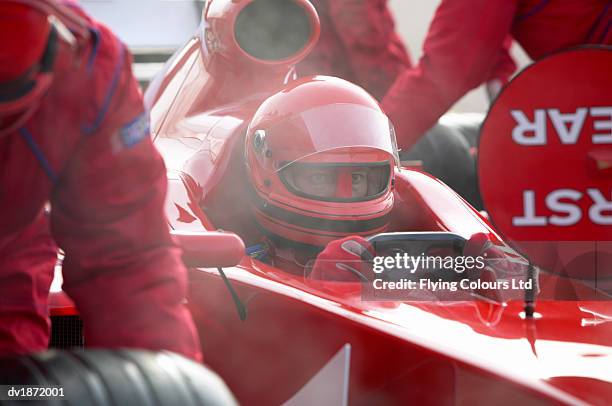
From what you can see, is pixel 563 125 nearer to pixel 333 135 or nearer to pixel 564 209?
pixel 564 209

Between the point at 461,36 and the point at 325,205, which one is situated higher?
the point at 461,36

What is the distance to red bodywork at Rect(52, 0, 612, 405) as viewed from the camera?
169 centimetres

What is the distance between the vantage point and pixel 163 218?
131 centimetres

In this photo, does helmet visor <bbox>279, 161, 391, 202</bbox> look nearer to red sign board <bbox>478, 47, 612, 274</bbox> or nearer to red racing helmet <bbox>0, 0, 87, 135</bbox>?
red sign board <bbox>478, 47, 612, 274</bbox>

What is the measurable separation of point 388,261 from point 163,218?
753mm

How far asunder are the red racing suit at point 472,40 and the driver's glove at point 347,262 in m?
1.08

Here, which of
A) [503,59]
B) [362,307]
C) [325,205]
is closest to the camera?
[362,307]

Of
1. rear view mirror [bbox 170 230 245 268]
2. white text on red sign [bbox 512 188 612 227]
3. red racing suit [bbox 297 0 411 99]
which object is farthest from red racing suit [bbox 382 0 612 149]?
red racing suit [bbox 297 0 411 99]

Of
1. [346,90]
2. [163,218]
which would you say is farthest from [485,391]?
[346,90]

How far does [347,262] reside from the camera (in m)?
2.09

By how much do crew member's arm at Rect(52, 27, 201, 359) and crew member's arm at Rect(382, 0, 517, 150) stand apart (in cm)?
187

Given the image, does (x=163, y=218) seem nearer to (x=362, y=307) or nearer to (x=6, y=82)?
(x=6, y=82)

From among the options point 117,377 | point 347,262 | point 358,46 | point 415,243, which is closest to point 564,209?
point 415,243

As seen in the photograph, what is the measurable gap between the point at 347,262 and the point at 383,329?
0.28 metres
